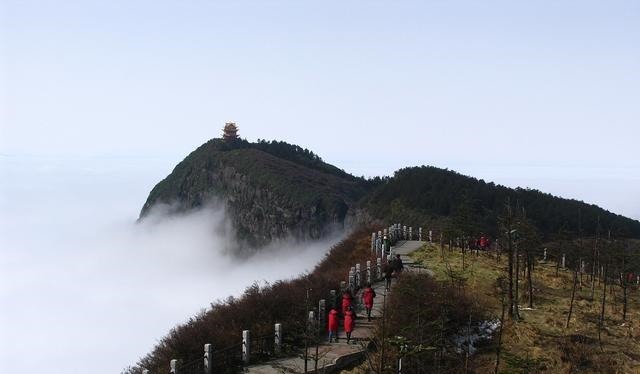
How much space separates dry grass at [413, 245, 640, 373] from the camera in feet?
59.1

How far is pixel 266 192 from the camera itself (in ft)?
438

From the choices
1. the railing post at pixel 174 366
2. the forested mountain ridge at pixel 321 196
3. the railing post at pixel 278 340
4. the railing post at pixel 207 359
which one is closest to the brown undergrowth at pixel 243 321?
the railing post at pixel 278 340

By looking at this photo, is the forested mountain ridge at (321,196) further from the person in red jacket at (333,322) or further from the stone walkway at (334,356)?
the person in red jacket at (333,322)

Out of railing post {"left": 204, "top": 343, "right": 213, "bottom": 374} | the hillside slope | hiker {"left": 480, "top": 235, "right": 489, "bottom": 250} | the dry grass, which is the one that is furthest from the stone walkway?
the hillside slope

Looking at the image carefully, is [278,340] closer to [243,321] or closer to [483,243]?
[243,321]

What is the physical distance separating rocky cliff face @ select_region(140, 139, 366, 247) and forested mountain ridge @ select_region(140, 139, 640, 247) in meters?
0.22

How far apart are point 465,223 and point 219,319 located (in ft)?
68.7

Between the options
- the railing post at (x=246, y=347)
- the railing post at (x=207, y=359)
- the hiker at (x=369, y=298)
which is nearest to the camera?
the railing post at (x=207, y=359)

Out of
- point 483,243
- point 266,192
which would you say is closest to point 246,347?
point 483,243

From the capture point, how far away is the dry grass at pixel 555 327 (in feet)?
59.1

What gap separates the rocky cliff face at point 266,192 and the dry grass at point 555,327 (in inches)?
2677

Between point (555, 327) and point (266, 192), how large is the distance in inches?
4467

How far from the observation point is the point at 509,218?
2255cm

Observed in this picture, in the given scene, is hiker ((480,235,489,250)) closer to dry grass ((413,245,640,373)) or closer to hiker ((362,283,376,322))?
dry grass ((413,245,640,373))
